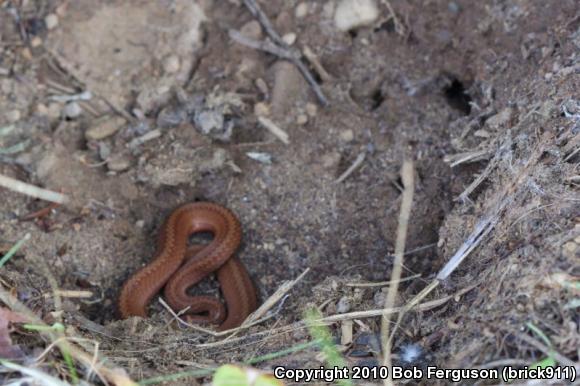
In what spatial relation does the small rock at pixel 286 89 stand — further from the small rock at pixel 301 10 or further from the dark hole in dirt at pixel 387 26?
the dark hole in dirt at pixel 387 26

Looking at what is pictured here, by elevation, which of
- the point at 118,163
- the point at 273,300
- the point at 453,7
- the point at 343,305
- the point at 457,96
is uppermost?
the point at 453,7

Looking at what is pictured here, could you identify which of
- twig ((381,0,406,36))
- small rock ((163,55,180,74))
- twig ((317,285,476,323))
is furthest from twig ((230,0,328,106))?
twig ((317,285,476,323))

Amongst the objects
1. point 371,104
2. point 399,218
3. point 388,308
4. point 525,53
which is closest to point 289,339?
point 388,308

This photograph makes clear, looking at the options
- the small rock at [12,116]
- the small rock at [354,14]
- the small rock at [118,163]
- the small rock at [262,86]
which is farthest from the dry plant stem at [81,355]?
the small rock at [354,14]

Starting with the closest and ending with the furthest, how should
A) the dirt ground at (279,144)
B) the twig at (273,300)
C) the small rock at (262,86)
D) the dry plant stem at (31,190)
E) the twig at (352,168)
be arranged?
1. the dirt ground at (279,144)
2. the twig at (273,300)
3. the dry plant stem at (31,190)
4. the twig at (352,168)
5. the small rock at (262,86)

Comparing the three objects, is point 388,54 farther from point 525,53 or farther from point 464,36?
point 525,53

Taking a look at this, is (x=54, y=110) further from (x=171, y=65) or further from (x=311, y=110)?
(x=311, y=110)

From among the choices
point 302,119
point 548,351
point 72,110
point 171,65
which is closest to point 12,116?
point 72,110
